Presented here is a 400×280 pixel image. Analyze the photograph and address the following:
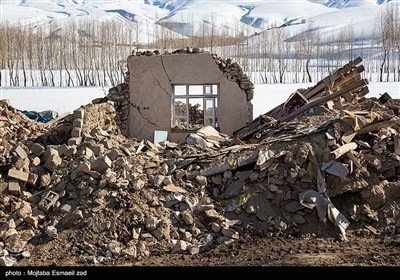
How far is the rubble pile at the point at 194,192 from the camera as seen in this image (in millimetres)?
7730

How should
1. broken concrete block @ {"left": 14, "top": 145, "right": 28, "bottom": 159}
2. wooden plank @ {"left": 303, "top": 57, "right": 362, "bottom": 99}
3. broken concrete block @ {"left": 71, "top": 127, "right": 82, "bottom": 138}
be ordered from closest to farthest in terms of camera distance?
1. broken concrete block @ {"left": 14, "top": 145, "right": 28, "bottom": 159}
2. broken concrete block @ {"left": 71, "top": 127, "right": 82, "bottom": 138}
3. wooden plank @ {"left": 303, "top": 57, "right": 362, "bottom": 99}

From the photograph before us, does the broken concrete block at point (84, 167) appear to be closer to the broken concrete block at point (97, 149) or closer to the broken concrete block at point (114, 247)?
the broken concrete block at point (97, 149)

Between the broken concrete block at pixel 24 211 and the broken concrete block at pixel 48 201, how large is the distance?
0.52ft

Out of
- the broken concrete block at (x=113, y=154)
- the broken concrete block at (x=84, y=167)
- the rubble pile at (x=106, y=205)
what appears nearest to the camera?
the rubble pile at (x=106, y=205)

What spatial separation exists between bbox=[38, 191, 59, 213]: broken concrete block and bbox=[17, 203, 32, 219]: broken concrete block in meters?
0.16

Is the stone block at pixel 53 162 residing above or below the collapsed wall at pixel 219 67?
below

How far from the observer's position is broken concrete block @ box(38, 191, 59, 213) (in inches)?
324

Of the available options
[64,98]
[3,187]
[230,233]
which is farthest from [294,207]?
[64,98]

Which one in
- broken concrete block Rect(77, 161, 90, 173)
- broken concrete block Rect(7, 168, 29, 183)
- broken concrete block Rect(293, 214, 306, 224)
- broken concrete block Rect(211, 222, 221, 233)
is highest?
broken concrete block Rect(77, 161, 90, 173)

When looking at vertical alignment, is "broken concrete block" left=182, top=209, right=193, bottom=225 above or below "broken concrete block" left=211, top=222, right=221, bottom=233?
above

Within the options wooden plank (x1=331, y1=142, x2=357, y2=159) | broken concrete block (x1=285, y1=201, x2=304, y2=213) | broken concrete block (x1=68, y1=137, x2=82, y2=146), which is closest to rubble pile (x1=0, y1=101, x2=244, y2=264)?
broken concrete block (x1=68, y1=137, x2=82, y2=146)

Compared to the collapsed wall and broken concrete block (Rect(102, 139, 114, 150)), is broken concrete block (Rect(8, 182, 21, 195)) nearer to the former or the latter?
broken concrete block (Rect(102, 139, 114, 150))

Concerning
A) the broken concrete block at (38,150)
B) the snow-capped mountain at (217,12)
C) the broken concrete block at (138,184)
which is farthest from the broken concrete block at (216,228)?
the snow-capped mountain at (217,12)
